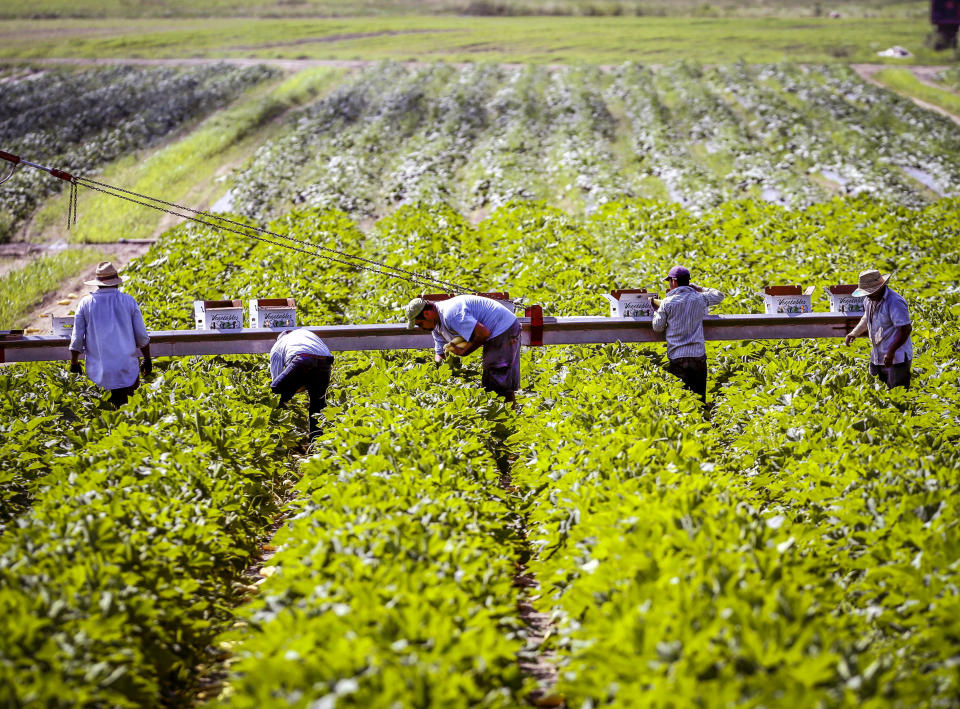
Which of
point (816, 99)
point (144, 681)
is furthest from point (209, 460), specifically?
point (816, 99)

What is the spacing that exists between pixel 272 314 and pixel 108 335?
168cm

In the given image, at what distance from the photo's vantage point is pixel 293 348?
8.70 m

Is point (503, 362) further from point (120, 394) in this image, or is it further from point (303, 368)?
point (120, 394)

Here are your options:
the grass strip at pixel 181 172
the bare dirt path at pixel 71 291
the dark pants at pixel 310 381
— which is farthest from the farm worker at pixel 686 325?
the grass strip at pixel 181 172

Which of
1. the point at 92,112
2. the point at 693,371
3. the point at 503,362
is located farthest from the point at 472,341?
the point at 92,112

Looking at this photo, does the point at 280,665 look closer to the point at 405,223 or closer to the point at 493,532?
the point at 493,532

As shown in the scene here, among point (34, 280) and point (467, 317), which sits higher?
point (467, 317)

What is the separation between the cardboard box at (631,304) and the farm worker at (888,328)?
2.17 metres

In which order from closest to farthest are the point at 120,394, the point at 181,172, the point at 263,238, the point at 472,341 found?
the point at 472,341 → the point at 120,394 → the point at 263,238 → the point at 181,172

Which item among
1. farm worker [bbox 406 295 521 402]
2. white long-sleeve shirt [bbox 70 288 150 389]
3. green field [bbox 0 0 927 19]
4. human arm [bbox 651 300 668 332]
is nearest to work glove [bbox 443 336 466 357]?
farm worker [bbox 406 295 521 402]

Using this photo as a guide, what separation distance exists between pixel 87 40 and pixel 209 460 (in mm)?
44355

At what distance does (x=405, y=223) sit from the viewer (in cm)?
1775

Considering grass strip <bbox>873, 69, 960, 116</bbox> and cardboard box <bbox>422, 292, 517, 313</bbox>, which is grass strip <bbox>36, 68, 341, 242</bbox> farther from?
grass strip <bbox>873, 69, 960, 116</bbox>

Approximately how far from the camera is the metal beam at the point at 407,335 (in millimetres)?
9367
